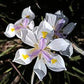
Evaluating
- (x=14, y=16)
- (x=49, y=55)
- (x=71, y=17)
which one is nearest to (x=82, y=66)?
(x=71, y=17)

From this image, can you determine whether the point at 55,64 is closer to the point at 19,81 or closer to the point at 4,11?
the point at 19,81

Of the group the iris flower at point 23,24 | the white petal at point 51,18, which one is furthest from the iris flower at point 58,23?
the iris flower at point 23,24

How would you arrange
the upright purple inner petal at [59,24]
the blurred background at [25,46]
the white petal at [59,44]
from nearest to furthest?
the white petal at [59,44] → the upright purple inner petal at [59,24] → the blurred background at [25,46]

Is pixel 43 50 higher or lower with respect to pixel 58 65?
higher

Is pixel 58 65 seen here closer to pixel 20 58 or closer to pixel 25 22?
pixel 20 58

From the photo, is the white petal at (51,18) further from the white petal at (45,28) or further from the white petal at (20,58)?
the white petal at (20,58)

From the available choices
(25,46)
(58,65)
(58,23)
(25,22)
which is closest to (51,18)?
(58,23)

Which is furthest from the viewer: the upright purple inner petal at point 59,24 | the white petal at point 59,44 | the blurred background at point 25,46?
the blurred background at point 25,46

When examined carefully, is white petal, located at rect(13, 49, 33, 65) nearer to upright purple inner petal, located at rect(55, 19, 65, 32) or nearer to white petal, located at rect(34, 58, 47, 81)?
white petal, located at rect(34, 58, 47, 81)
